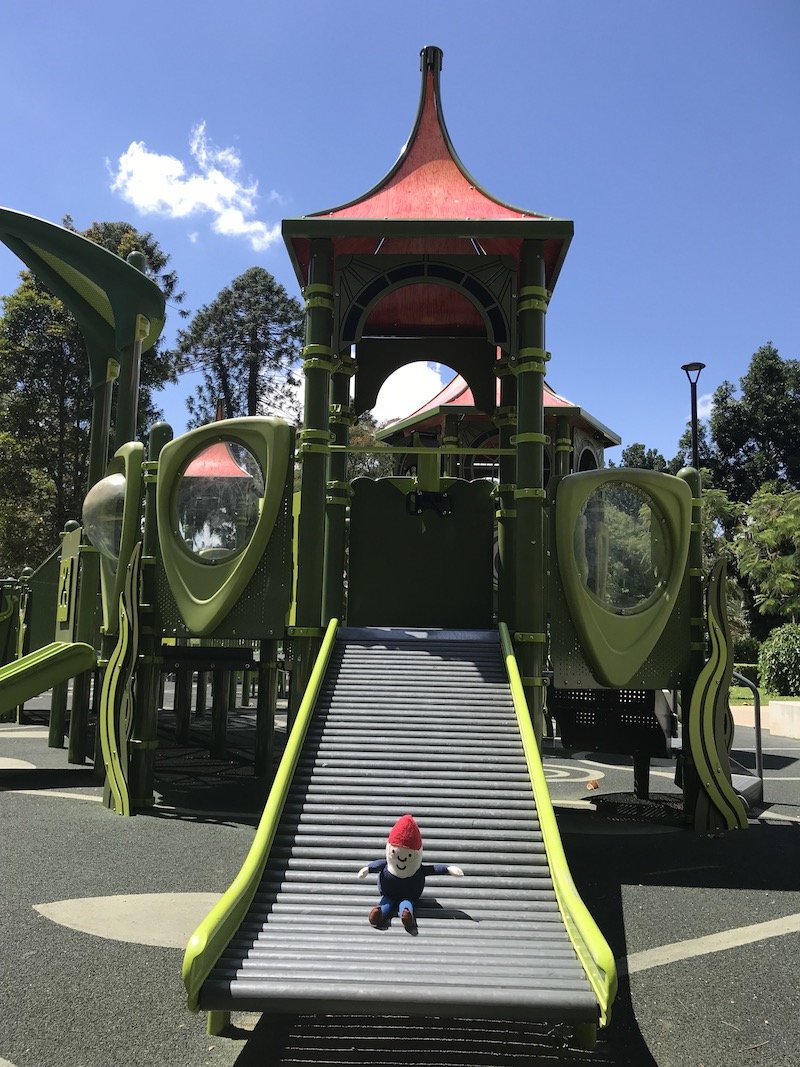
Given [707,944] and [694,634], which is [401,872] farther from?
[694,634]

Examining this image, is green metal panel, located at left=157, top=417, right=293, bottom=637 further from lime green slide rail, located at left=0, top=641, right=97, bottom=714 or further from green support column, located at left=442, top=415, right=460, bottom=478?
green support column, located at left=442, top=415, right=460, bottom=478

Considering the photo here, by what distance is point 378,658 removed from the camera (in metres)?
8.02

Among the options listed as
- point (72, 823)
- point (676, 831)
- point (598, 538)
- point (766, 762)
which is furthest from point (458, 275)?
point (766, 762)

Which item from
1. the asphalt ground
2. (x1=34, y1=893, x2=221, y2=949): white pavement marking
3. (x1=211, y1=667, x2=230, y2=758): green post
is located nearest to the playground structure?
the asphalt ground

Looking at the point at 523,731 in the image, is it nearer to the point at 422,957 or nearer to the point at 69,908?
the point at 422,957

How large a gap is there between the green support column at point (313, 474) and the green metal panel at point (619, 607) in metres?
2.39

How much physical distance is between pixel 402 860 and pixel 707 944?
224 cm

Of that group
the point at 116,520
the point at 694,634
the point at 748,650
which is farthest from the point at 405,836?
the point at 748,650

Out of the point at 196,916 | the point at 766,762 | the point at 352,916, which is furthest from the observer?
the point at 766,762

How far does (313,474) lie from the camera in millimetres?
8469

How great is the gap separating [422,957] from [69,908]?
308cm

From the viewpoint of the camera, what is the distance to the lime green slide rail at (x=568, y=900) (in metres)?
3.95

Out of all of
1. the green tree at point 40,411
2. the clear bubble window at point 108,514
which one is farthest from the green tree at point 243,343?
the clear bubble window at point 108,514

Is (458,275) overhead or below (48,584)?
overhead
